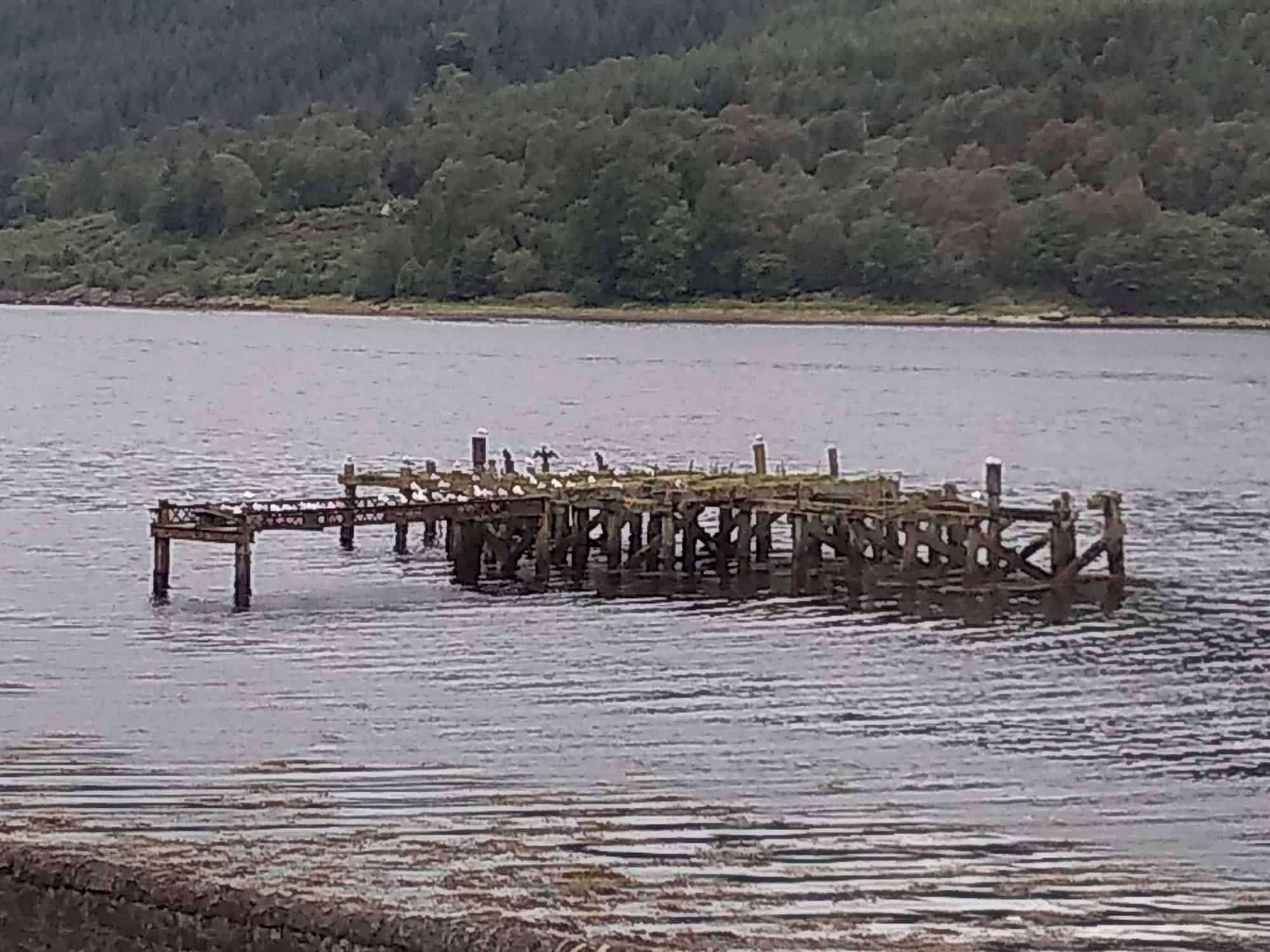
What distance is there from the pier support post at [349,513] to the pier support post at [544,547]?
3.83 metres

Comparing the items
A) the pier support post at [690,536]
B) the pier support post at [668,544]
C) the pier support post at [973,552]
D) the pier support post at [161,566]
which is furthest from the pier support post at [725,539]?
the pier support post at [161,566]

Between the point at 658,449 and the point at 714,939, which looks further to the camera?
the point at 658,449

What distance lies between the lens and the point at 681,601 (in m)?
51.7

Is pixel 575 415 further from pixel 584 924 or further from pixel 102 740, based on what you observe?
pixel 584 924

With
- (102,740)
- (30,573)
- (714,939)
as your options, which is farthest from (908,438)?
(714,939)

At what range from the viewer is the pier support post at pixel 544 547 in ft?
178

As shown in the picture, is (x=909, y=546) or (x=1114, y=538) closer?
(x=909, y=546)

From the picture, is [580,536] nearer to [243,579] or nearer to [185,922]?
[243,579]

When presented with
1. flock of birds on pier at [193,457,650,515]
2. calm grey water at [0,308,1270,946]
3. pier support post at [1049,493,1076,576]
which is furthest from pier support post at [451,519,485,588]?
pier support post at [1049,493,1076,576]

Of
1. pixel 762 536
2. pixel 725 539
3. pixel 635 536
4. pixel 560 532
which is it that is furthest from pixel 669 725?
pixel 762 536

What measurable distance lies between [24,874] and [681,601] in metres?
32.3

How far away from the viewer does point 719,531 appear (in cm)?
5681

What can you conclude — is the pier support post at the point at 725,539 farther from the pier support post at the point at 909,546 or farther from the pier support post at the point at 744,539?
the pier support post at the point at 909,546

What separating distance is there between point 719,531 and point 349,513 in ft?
28.2
